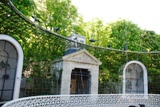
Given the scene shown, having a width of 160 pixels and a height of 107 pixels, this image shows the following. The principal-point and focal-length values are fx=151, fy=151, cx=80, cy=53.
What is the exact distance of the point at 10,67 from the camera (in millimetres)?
5543

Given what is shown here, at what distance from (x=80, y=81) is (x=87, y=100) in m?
2.17

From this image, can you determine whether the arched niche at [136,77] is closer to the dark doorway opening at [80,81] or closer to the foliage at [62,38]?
the foliage at [62,38]

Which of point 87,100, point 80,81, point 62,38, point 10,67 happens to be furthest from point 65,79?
point 10,67

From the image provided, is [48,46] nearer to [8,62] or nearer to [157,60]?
[8,62]

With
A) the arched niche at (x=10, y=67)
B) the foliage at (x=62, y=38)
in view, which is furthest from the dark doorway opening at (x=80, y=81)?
the arched niche at (x=10, y=67)

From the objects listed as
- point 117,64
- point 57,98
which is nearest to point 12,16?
point 57,98

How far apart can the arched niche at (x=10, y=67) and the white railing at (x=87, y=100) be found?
1447mm

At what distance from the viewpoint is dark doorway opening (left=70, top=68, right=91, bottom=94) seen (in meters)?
7.82

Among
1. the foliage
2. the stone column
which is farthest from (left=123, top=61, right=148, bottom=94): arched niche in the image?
the stone column

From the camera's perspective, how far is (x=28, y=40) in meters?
6.46

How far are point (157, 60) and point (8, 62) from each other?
31.3 ft

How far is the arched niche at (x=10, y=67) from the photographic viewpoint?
5.32m

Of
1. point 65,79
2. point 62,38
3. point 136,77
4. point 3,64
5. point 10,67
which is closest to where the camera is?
point 3,64

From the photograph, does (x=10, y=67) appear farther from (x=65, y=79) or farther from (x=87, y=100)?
(x=87, y=100)
